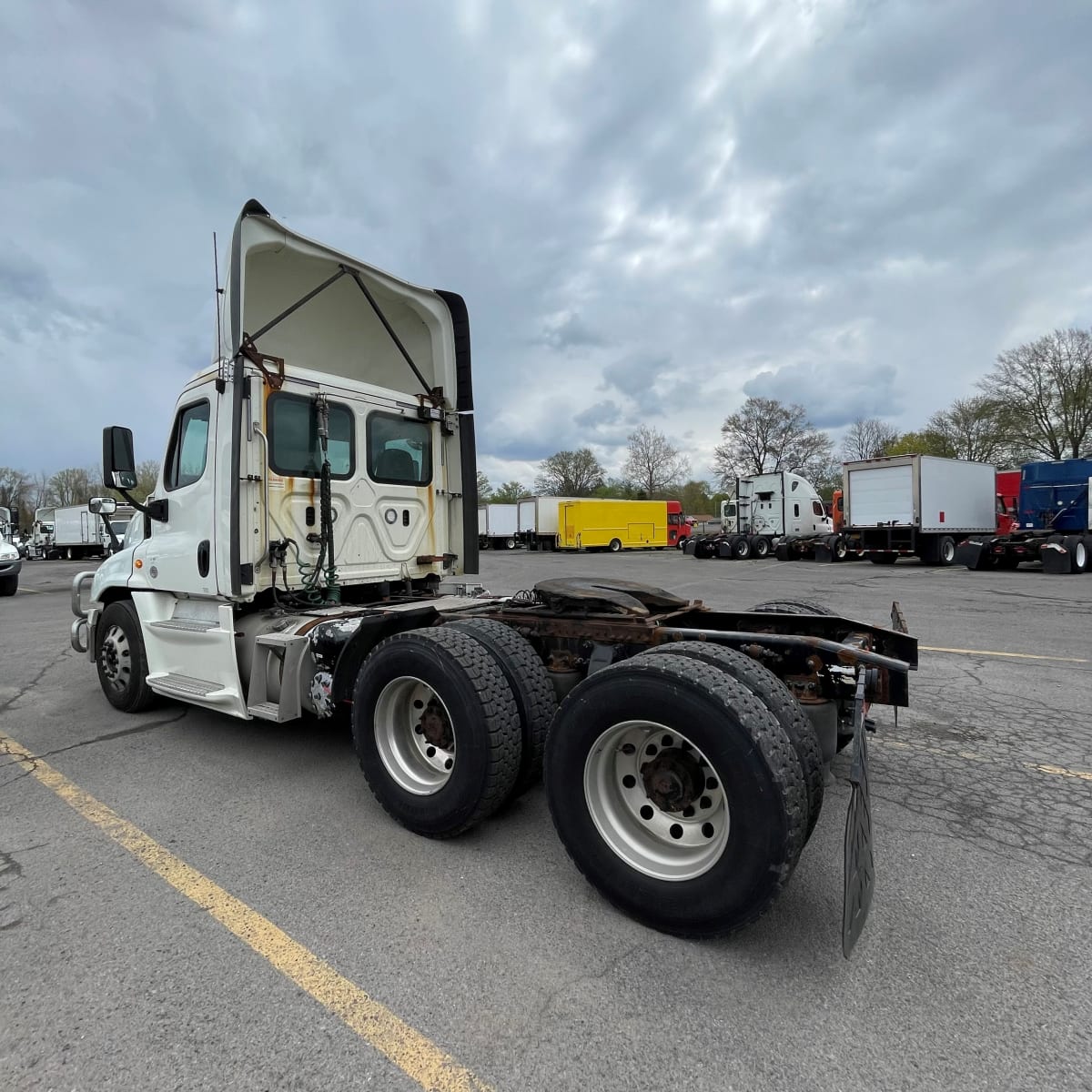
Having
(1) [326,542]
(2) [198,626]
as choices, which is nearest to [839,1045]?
(1) [326,542]

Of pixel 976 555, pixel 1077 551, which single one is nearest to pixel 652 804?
pixel 976 555

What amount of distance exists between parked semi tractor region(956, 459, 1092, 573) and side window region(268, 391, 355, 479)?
20.2 meters

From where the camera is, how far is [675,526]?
46.6 meters

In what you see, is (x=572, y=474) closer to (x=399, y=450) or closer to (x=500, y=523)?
(x=500, y=523)

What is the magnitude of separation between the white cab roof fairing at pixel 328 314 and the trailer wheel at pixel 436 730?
2.39 metres

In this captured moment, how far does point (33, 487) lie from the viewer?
87.6m

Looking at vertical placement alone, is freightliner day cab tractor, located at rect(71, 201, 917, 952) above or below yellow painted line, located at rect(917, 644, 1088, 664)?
above

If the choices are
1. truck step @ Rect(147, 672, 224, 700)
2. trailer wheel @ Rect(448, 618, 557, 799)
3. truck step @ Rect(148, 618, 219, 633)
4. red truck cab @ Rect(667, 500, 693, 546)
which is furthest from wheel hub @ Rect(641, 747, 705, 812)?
red truck cab @ Rect(667, 500, 693, 546)

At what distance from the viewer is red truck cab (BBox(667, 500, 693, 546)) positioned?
45.9 metres

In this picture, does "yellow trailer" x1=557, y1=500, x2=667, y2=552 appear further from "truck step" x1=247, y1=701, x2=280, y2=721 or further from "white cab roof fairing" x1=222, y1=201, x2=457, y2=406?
"truck step" x1=247, y1=701, x2=280, y2=721

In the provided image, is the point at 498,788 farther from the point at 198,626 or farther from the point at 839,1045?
the point at 198,626

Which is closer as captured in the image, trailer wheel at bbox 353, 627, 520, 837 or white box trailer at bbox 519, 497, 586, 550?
trailer wheel at bbox 353, 627, 520, 837

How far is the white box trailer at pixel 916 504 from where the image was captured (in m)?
20.8

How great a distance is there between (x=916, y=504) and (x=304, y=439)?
826 inches
